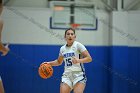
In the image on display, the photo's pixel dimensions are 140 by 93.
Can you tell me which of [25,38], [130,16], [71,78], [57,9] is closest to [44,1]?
[57,9]

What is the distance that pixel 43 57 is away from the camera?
1074cm

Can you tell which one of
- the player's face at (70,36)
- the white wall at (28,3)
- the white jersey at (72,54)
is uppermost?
the white wall at (28,3)

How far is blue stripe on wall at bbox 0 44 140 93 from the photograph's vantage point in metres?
10.6

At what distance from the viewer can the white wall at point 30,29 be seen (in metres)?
10.6

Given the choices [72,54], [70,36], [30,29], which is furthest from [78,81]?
[30,29]

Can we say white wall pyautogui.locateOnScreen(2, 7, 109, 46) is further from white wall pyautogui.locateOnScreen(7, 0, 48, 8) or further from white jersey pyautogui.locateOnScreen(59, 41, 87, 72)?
white jersey pyautogui.locateOnScreen(59, 41, 87, 72)

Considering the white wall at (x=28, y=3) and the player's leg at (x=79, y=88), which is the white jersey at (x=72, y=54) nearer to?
the player's leg at (x=79, y=88)

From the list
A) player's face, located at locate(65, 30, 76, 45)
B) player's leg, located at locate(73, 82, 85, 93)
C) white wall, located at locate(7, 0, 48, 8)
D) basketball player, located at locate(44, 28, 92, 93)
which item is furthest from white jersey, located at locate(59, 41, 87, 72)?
white wall, located at locate(7, 0, 48, 8)

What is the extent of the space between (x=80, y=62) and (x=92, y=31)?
5046mm

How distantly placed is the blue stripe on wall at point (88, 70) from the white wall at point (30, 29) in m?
0.23

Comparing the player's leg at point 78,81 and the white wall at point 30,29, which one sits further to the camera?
the white wall at point 30,29

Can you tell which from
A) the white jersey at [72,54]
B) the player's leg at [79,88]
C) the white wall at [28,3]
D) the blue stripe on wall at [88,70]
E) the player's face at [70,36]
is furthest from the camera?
the white wall at [28,3]

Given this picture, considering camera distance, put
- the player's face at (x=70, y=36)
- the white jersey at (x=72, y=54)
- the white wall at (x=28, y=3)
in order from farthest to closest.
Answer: the white wall at (x=28, y=3)
the player's face at (x=70, y=36)
the white jersey at (x=72, y=54)

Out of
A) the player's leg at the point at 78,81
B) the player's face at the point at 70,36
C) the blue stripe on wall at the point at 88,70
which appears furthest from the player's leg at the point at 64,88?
the blue stripe on wall at the point at 88,70
